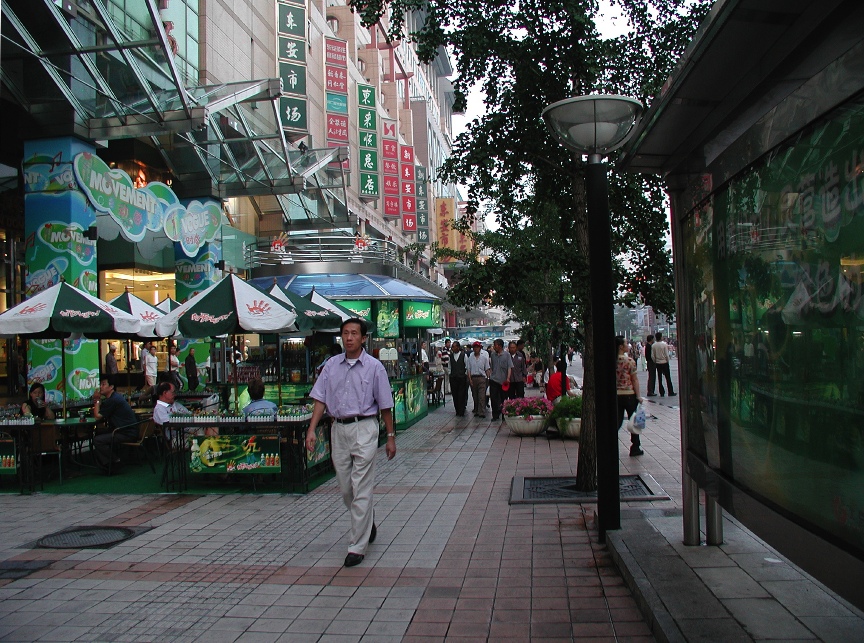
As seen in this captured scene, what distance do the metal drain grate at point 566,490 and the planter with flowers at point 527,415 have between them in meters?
4.09

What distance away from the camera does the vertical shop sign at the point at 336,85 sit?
29.1m

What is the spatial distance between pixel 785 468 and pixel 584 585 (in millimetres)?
2031

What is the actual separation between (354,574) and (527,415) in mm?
7813

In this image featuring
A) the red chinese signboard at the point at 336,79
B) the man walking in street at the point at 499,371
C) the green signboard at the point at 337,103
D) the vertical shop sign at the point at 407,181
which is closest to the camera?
the man walking in street at the point at 499,371

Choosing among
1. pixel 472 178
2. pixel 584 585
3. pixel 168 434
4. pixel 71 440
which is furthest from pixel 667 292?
pixel 71 440

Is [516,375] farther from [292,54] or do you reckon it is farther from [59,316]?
[292,54]

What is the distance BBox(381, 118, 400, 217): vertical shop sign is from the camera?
126 ft

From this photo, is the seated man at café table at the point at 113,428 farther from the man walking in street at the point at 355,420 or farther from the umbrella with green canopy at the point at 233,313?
the man walking in street at the point at 355,420

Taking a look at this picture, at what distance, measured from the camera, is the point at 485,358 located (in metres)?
17.3

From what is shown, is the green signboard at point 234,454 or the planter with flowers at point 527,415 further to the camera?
the planter with flowers at point 527,415

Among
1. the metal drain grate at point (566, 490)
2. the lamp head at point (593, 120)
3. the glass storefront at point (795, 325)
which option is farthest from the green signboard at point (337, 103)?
the glass storefront at point (795, 325)

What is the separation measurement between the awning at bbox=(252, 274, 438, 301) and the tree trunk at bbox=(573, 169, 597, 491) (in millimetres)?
12920

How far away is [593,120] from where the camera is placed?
19.9 ft

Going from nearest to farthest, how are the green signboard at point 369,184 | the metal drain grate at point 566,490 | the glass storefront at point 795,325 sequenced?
the glass storefront at point 795,325
the metal drain grate at point 566,490
the green signboard at point 369,184
